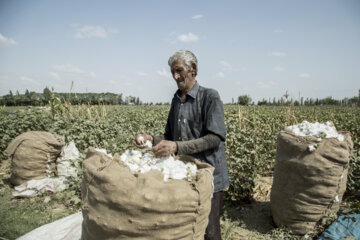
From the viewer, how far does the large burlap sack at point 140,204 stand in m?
1.29

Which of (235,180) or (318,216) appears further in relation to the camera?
(235,180)

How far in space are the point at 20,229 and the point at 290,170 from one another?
3.59m

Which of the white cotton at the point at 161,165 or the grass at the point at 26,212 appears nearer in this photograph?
the white cotton at the point at 161,165

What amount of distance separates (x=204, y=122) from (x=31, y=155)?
4.07 meters

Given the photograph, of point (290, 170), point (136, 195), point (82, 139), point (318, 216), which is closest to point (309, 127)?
point (290, 170)

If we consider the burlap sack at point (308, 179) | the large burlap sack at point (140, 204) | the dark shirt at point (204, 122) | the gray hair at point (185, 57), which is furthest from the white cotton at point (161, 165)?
the burlap sack at point (308, 179)

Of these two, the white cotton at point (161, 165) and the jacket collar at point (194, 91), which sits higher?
the jacket collar at point (194, 91)

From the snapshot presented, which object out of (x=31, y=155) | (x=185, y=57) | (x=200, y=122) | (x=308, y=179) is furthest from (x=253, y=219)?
(x=31, y=155)

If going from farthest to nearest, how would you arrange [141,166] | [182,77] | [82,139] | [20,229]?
[82,139]
[20,229]
[182,77]
[141,166]

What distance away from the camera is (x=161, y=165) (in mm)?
1646

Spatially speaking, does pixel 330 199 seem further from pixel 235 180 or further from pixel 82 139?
pixel 82 139

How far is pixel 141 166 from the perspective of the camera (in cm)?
163

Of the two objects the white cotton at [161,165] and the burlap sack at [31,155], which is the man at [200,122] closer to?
the white cotton at [161,165]

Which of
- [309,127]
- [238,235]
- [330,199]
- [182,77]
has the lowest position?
[238,235]
